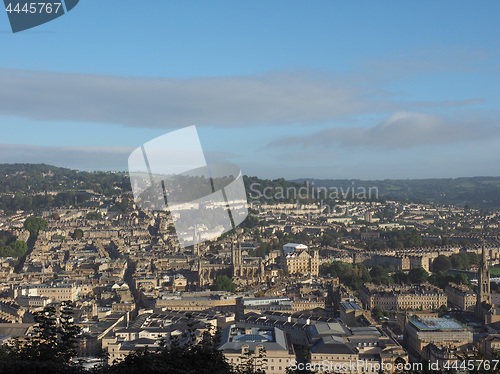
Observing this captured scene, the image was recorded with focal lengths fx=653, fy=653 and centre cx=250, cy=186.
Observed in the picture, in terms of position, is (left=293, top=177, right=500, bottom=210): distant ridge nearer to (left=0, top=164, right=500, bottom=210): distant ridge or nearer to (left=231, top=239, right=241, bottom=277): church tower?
(left=0, top=164, right=500, bottom=210): distant ridge

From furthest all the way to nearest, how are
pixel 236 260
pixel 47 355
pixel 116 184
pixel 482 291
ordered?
pixel 116 184 → pixel 236 260 → pixel 482 291 → pixel 47 355

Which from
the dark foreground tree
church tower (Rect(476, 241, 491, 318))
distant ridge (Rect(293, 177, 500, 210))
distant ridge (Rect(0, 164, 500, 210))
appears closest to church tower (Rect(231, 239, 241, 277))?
church tower (Rect(476, 241, 491, 318))

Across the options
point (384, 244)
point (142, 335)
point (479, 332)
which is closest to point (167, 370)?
point (142, 335)

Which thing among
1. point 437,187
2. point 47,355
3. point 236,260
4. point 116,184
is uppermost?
point 116,184

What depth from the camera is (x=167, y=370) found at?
28.5 feet

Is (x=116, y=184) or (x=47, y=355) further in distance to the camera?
(x=116, y=184)

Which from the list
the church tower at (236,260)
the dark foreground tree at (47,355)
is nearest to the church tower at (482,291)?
the church tower at (236,260)

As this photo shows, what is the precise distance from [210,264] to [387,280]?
8173mm

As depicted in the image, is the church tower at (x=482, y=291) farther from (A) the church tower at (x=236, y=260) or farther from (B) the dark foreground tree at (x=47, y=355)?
(B) the dark foreground tree at (x=47, y=355)

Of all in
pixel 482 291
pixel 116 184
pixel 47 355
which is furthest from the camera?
pixel 116 184

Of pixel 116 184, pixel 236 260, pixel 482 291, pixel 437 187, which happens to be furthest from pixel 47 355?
pixel 437 187

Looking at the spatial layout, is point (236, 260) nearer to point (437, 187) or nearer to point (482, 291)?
point (482, 291)

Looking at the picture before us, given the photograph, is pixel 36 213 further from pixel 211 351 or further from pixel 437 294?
pixel 211 351

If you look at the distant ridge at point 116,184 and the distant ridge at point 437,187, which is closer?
the distant ridge at point 116,184
